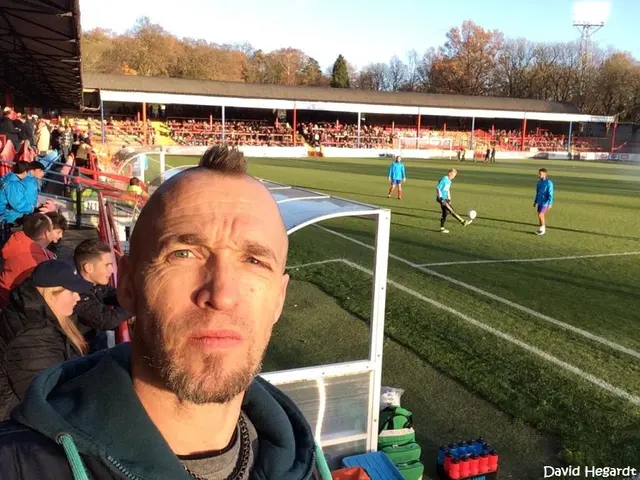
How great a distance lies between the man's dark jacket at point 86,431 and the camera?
4.00 feet

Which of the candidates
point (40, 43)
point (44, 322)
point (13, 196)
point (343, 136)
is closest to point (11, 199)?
point (13, 196)

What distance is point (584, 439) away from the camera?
4.85 metres

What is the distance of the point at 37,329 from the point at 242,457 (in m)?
2.30

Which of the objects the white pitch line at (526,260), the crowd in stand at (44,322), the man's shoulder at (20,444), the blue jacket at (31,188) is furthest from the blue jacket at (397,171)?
the man's shoulder at (20,444)

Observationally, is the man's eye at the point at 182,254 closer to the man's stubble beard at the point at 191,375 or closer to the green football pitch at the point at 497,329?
the man's stubble beard at the point at 191,375

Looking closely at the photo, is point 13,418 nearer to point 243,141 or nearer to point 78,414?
point 78,414

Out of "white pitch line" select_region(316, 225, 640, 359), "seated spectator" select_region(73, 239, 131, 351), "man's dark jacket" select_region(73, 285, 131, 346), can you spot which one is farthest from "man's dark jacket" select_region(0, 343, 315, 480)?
"white pitch line" select_region(316, 225, 640, 359)

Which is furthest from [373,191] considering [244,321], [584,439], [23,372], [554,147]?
[554,147]

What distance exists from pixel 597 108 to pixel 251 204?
9290cm

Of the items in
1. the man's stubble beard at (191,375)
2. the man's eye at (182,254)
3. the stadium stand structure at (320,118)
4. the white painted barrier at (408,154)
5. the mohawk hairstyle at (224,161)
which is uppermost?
the stadium stand structure at (320,118)

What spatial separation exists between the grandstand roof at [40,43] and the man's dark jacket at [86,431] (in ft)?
29.8

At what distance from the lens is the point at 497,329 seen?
748 centimetres

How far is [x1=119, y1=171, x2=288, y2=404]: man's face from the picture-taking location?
1.36m

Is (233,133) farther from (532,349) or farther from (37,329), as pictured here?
(37,329)
